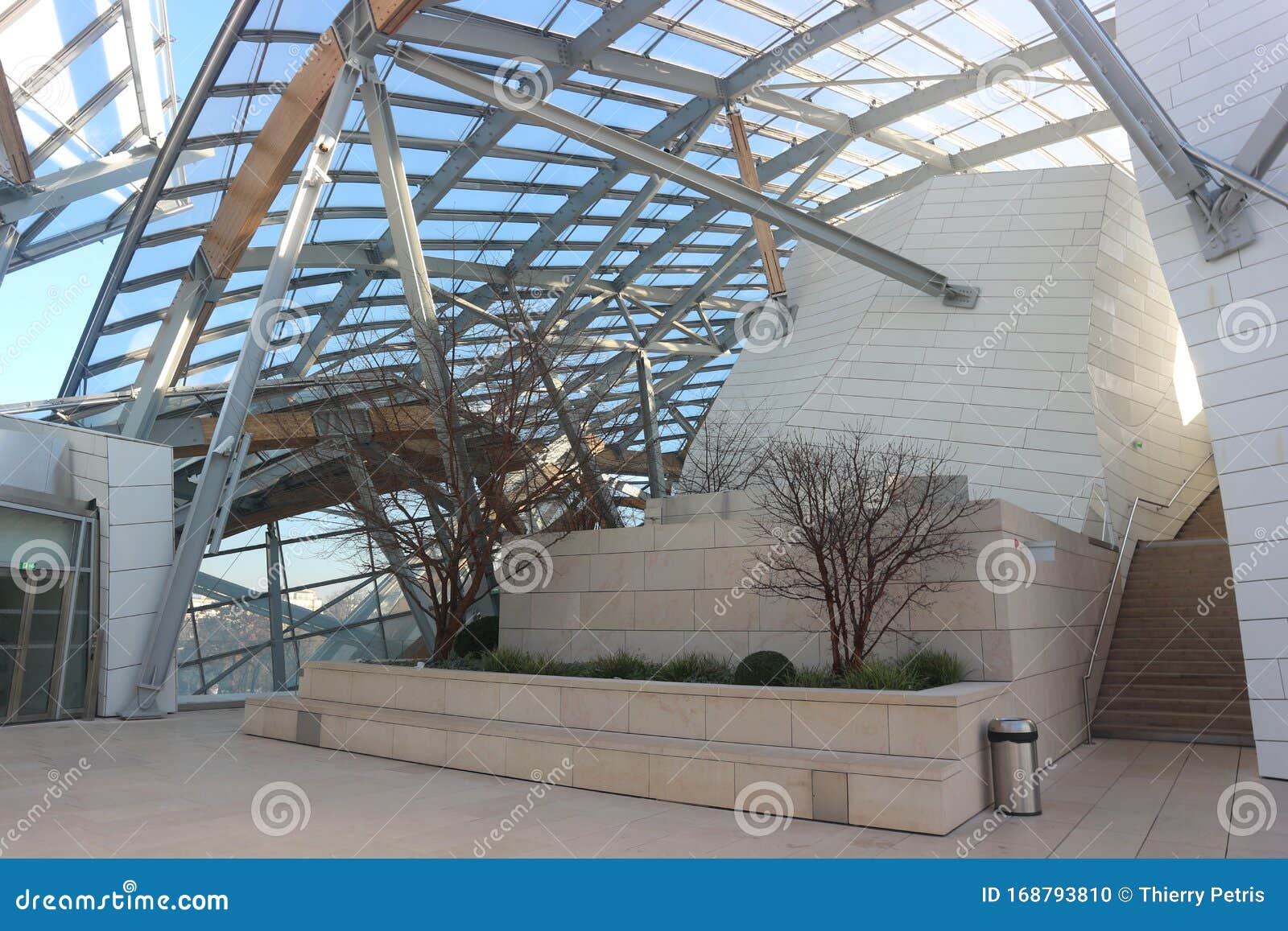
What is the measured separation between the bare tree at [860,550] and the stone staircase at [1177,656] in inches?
205

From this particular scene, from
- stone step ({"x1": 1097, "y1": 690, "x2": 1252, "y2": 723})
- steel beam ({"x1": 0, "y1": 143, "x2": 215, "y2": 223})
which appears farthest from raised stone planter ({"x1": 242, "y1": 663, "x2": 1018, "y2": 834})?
steel beam ({"x1": 0, "y1": 143, "x2": 215, "y2": 223})

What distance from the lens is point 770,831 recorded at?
7.59m

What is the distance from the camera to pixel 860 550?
10266 mm

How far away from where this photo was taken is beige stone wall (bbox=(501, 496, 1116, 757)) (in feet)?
33.2

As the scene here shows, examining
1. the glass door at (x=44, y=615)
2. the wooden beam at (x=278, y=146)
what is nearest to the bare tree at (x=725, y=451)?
the wooden beam at (x=278, y=146)

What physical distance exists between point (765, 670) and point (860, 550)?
181 cm

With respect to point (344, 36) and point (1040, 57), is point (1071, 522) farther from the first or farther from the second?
point (344, 36)

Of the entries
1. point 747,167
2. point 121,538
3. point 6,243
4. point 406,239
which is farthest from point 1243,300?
point 6,243

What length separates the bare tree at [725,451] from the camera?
814 inches

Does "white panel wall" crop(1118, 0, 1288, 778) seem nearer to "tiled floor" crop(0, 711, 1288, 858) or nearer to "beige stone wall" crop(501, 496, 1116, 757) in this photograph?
"tiled floor" crop(0, 711, 1288, 858)

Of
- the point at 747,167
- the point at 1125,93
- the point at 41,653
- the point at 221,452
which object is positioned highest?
the point at 747,167

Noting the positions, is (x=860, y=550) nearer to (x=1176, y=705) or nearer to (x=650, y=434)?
(x=1176, y=705)

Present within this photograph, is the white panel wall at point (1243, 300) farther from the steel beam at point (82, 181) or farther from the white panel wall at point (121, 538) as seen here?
the steel beam at point (82, 181)

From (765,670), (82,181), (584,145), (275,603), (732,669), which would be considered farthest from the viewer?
(275,603)
